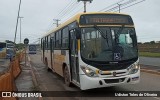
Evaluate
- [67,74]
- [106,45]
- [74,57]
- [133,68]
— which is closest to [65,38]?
[67,74]

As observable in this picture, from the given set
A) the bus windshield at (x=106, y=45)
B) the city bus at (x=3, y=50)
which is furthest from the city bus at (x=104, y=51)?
the city bus at (x=3, y=50)

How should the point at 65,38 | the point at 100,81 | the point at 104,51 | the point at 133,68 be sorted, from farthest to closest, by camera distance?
1. the point at 65,38
2. the point at 133,68
3. the point at 104,51
4. the point at 100,81

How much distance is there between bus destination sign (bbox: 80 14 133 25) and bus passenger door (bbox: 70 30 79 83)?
3.02 ft

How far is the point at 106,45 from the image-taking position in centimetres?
1108

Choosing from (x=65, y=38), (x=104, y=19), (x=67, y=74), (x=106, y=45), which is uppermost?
(x=104, y=19)

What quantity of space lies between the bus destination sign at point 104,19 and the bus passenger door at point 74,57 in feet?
3.02

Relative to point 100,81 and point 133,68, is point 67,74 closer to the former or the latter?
point 100,81

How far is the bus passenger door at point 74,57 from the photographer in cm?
1173

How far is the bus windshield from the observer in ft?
36.1

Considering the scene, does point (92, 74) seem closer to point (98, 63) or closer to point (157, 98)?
point (98, 63)

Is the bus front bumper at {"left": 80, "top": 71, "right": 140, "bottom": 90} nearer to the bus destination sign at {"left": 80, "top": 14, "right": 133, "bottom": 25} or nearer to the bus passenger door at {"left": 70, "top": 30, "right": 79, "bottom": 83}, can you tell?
the bus passenger door at {"left": 70, "top": 30, "right": 79, "bottom": 83}

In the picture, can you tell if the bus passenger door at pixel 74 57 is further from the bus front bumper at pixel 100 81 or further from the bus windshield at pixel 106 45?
the bus front bumper at pixel 100 81

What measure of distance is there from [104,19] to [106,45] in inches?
43.0

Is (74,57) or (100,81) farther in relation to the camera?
(74,57)
